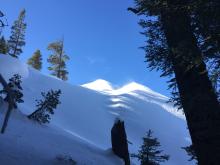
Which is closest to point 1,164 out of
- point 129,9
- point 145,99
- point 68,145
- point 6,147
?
point 6,147

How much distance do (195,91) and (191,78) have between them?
324mm

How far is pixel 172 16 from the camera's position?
28.4 feet

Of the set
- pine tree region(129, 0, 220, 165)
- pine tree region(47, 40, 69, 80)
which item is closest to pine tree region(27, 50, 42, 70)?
pine tree region(47, 40, 69, 80)

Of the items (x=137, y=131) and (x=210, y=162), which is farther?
(x=137, y=131)

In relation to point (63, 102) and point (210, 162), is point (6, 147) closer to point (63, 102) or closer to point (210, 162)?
point (210, 162)

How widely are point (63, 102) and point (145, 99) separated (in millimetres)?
21142

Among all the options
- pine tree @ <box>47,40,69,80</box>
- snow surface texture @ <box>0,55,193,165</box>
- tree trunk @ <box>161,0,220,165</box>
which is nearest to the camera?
tree trunk @ <box>161,0,220,165</box>

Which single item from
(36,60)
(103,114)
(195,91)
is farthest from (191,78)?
(36,60)

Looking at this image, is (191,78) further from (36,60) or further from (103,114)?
(36,60)

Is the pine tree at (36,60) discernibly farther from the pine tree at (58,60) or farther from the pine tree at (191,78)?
the pine tree at (191,78)

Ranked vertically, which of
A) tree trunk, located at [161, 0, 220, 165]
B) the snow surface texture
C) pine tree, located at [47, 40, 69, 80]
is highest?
pine tree, located at [47, 40, 69, 80]

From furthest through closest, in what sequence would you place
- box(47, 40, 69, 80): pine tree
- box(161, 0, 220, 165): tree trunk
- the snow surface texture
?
box(47, 40, 69, 80): pine tree < the snow surface texture < box(161, 0, 220, 165): tree trunk

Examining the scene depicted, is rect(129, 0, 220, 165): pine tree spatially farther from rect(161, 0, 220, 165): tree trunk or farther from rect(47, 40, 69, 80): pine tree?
rect(47, 40, 69, 80): pine tree

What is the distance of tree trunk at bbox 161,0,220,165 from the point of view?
6.49 metres
